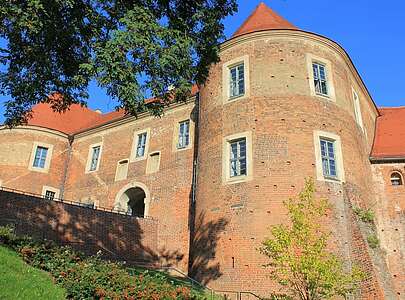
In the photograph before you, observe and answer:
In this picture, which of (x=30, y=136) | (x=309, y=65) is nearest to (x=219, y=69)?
(x=309, y=65)

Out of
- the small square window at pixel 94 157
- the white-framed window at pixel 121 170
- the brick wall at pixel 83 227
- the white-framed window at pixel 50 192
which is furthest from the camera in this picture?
the white-framed window at pixel 50 192

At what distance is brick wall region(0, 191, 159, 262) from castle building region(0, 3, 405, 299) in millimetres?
1239

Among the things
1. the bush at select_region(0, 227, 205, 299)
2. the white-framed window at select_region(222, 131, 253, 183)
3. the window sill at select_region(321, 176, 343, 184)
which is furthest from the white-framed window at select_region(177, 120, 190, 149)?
the bush at select_region(0, 227, 205, 299)

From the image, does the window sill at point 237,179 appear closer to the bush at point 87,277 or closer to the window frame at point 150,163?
the bush at point 87,277

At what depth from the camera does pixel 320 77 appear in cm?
1783

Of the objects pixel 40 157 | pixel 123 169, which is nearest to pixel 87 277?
pixel 123 169

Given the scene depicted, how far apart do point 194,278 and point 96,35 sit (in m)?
10.1

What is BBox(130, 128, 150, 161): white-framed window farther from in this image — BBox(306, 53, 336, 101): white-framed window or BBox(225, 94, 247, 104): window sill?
BBox(306, 53, 336, 101): white-framed window

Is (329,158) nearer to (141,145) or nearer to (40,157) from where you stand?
(141,145)

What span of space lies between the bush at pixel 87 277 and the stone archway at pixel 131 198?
1189 cm

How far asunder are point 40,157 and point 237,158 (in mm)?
18105

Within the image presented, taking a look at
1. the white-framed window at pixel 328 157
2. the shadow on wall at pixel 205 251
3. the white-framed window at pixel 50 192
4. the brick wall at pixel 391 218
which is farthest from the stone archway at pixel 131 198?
the brick wall at pixel 391 218

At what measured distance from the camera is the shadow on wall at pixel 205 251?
1519 cm

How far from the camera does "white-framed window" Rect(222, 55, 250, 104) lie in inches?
683
